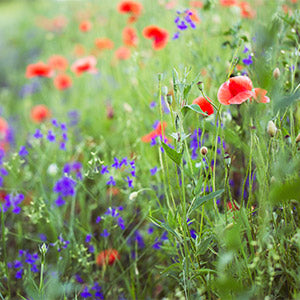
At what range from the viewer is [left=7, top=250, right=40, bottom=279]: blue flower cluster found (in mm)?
954

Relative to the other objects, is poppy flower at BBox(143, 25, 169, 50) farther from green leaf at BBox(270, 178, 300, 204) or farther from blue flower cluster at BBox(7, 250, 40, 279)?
green leaf at BBox(270, 178, 300, 204)

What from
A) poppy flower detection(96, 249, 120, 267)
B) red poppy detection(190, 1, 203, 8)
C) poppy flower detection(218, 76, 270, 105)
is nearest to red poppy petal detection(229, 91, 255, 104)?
poppy flower detection(218, 76, 270, 105)

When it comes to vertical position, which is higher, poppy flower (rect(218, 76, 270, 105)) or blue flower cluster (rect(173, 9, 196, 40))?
blue flower cluster (rect(173, 9, 196, 40))

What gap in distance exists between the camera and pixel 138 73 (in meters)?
1.48

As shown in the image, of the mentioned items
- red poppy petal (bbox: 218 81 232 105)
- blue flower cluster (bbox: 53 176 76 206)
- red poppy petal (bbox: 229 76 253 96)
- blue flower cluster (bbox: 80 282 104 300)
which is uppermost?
red poppy petal (bbox: 229 76 253 96)

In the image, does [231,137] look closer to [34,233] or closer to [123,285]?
[123,285]

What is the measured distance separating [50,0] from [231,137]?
249 inches

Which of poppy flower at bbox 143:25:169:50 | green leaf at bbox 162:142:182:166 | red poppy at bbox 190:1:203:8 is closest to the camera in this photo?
green leaf at bbox 162:142:182:166

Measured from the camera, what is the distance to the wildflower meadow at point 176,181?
69 cm

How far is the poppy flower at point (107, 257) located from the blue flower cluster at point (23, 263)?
0.54ft

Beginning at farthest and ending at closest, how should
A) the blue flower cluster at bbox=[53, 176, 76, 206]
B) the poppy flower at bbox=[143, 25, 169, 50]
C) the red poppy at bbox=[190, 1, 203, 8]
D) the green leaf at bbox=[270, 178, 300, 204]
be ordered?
the red poppy at bbox=[190, 1, 203, 8] < the poppy flower at bbox=[143, 25, 169, 50] < the blue flower cluster at bbox=[53, 176, 76, 206] < the green leaf at bbox=[270, 178, 300, 204]

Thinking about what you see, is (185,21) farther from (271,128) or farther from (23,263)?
(23,263)

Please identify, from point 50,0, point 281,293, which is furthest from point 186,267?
point 50,0

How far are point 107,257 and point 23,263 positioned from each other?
25cm
